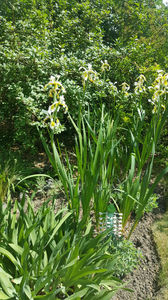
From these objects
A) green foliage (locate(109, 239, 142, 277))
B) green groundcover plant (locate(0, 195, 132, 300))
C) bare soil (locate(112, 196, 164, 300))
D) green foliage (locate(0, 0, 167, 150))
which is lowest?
bare soil (locate(112, 196, 164, 300))

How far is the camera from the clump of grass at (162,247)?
1.64 metres

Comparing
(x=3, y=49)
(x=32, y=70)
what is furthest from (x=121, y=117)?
(x=3, y=49)

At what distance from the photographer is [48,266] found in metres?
1.20

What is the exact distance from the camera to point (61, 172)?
5.29 ft

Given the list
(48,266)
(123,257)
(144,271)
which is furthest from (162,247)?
(48,266)

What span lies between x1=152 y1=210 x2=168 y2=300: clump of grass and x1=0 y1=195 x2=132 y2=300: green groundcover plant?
47 cm

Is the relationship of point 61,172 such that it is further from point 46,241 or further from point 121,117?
point 121,117

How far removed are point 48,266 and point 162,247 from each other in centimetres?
123

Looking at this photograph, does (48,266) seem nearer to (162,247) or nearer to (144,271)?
(144,271)

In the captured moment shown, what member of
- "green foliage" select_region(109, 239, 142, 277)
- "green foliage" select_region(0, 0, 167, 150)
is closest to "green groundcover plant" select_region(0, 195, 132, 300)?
"green foliage" select_region(109, 239, 142, 277)

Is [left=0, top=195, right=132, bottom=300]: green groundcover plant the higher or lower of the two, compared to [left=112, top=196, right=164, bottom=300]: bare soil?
higher

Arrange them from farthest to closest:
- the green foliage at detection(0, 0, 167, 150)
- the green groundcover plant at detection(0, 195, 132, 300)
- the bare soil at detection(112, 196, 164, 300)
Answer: the green foliage at detection(0, 0, 167, 150) → the bare soil at detection(112, 196, 164, 300) → the green groundcover plant at detection(0, 195, 132, 300)

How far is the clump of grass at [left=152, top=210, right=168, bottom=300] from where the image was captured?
164 centimetres

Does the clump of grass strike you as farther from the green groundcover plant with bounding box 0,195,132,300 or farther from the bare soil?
the green groundcover plant with bounding box 0,195,132,300
